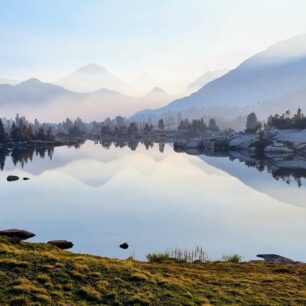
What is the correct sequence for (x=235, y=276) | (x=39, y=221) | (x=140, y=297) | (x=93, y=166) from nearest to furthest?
(x=140, y=297)
(x=235, y=276)
(x=39, y=221)
(x=93, y=166)

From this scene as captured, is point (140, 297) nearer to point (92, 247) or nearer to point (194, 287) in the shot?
point (194, 287)

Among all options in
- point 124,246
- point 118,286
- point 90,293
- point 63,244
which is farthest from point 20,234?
point 90,293

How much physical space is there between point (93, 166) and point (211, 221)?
96362mm

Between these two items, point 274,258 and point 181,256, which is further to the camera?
point 274,258

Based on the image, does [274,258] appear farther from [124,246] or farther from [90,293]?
[90,293]

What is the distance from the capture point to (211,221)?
210ft

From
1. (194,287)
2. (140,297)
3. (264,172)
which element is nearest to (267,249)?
(194,287)

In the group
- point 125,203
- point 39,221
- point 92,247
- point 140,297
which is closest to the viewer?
point 140,297

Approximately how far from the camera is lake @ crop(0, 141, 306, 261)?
51906 mm

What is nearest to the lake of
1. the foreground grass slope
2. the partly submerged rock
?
the partly submerged rock

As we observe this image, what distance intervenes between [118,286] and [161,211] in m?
48.2

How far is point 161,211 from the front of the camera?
71.0 meters

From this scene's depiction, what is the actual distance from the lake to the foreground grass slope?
19082 mm

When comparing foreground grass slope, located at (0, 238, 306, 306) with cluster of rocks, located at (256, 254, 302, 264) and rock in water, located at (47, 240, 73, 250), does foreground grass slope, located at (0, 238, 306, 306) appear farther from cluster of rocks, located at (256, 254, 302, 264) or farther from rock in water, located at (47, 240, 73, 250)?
rock in water, located at (47, 240, 73, 250)
